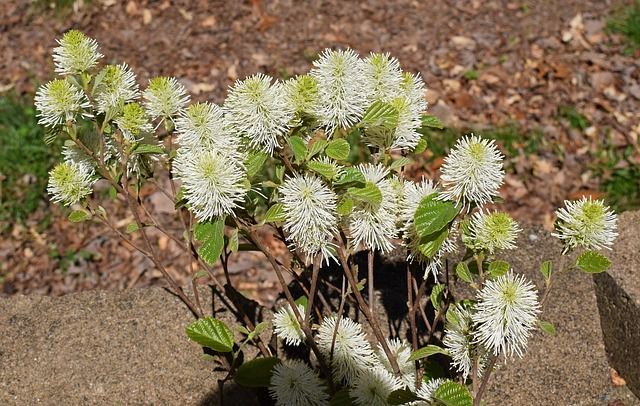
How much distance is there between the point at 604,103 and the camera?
11.0ft

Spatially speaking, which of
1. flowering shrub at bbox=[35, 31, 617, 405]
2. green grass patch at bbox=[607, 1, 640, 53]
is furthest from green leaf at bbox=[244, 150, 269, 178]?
green grass patch at bbox=[607, 1, 640, 53]

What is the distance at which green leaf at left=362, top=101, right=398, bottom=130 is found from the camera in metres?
1.18

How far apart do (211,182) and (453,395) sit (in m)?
0.60

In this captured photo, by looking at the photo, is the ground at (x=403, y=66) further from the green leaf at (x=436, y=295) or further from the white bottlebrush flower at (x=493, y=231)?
the white bottlebrush flower at (x=493, y=231)

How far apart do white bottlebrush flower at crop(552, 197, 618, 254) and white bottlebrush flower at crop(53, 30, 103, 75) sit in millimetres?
926

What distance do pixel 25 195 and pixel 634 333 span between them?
2.69 meters

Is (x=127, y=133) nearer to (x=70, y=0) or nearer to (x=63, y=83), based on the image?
(x=63, y=83)

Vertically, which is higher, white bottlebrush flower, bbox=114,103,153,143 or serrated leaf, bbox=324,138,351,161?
serrated leaf, bbox=324,138,351,161

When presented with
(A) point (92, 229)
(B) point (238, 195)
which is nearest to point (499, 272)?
(B) point (238, 195)

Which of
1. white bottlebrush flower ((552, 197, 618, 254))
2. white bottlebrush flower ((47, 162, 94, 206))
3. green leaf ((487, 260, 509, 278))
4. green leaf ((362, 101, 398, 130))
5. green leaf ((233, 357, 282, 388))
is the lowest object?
green leaf ((233, 357, 282, 388))

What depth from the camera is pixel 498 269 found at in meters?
1.21

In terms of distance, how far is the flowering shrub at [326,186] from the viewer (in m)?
1.11

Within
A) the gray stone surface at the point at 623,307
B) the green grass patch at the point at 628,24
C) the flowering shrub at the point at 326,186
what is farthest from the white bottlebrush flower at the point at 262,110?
the green grass patch at the point at 628,24

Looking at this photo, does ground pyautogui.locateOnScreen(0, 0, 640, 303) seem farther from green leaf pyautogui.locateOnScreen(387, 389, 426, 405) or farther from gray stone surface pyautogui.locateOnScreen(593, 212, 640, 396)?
green leaf pyautogui.locateOnScreen(387, 389, 426, 405)
